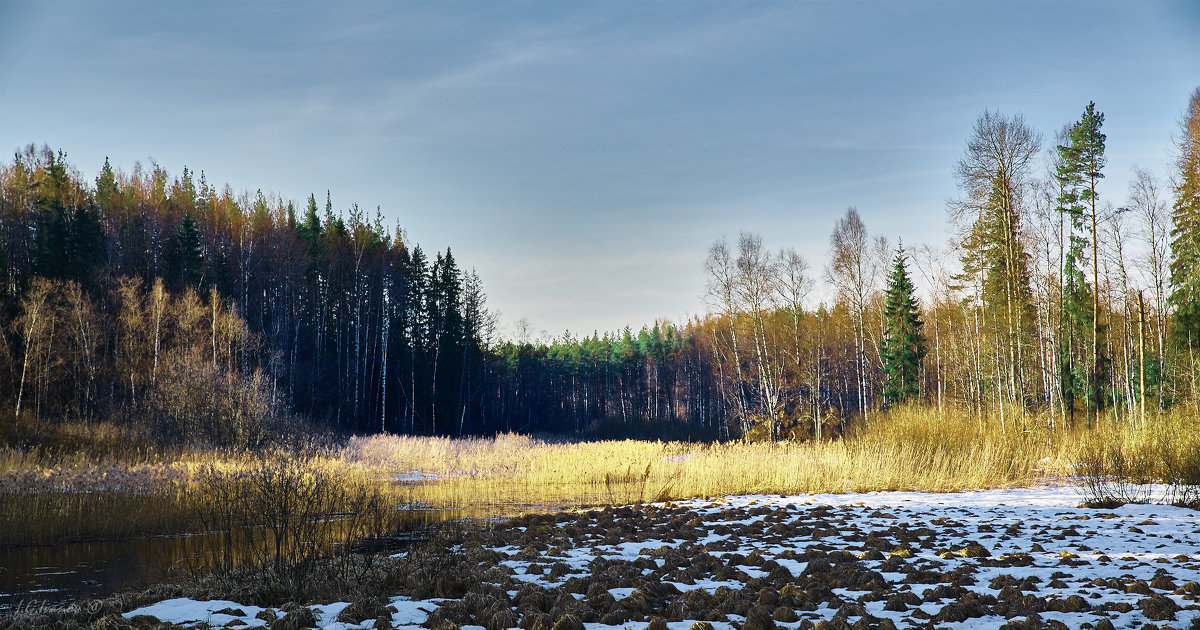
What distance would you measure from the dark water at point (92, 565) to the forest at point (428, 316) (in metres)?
11.8

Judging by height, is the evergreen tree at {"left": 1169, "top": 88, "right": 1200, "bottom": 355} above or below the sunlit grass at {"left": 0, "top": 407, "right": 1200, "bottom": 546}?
above

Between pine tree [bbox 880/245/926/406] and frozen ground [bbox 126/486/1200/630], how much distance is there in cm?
2620

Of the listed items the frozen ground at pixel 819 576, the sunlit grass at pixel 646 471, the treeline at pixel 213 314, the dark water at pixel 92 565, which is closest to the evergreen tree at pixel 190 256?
the treeline at pixel 213 314

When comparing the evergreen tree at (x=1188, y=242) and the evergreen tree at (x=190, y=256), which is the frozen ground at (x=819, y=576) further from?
the evergreen tree at (x=190, y=256)

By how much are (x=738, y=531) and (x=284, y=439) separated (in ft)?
62.8

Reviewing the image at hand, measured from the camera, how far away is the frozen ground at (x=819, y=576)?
5.33 meters

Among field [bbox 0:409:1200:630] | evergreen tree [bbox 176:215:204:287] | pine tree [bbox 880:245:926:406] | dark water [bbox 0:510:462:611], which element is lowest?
dark water [bbox 0:510:462:611]

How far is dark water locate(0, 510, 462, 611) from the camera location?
28.2 ft

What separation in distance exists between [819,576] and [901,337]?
107ft

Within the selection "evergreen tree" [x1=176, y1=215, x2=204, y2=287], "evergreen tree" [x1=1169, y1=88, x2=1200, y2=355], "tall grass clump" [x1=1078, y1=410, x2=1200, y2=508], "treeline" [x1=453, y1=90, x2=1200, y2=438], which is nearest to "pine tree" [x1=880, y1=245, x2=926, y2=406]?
"treeline" [x1=453, y1=90, x2=1200, y2=438]

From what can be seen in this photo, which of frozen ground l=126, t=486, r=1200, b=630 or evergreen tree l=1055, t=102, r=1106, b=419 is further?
evergreen tree l=1055, t=102, r=1106, b=419

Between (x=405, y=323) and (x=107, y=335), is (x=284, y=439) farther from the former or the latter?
(x=405, y=323)

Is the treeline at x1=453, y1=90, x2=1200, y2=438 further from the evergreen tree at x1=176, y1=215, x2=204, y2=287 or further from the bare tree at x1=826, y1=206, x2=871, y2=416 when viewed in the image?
the evergreen tree at x1=176, y1=215, x2=204, y2=287

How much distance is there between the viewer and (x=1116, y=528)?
9227 millimetres
